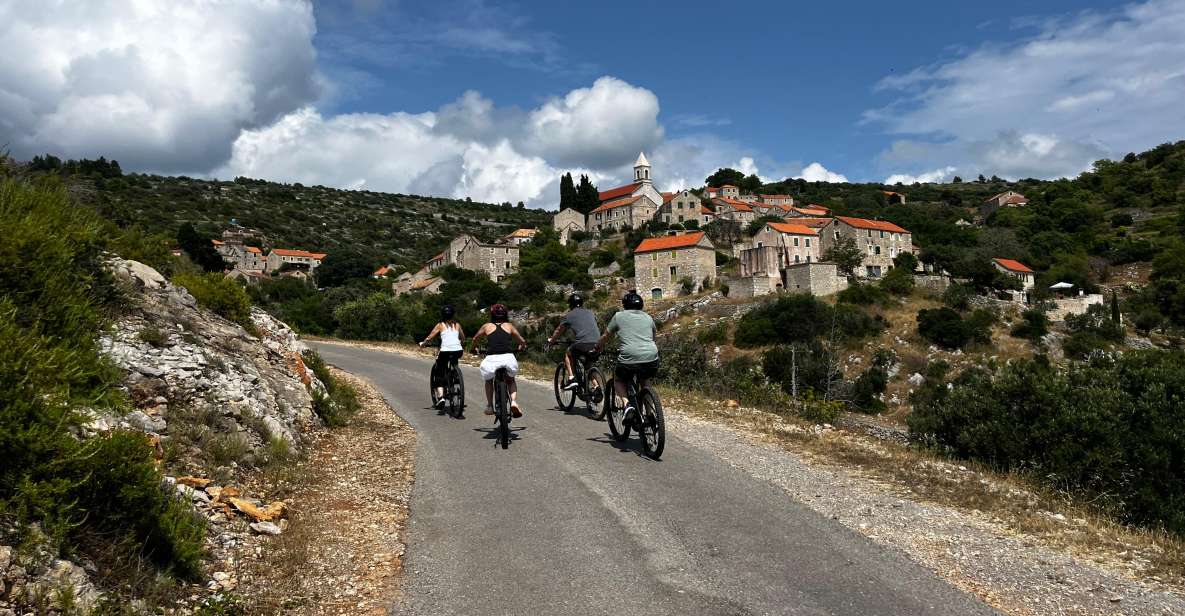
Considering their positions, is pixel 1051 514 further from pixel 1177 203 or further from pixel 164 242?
pixel 1177 203

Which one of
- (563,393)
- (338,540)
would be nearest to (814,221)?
(563,393)

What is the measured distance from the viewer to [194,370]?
760cm

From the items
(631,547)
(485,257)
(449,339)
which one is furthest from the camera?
(485,257)

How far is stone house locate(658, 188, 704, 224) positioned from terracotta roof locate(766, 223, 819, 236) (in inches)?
831

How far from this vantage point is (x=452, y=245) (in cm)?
8825

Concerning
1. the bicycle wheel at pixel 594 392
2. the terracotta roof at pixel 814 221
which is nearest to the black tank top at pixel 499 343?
the bicycle wheel at pixel 594 392

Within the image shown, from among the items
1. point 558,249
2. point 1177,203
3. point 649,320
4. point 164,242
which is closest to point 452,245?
point 558,249

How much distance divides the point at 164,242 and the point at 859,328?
1924 inches

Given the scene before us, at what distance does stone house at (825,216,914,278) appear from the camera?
249ft

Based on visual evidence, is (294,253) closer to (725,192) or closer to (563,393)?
(725,192)

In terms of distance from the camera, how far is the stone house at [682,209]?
9675cm

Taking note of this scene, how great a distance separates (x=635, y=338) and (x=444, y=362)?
15.1 ft

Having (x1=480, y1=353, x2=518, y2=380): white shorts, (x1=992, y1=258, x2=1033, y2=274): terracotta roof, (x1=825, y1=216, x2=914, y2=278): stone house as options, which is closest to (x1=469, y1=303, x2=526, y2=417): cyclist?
(x1=480, y1=353, x2=518, y2=380): white shorts

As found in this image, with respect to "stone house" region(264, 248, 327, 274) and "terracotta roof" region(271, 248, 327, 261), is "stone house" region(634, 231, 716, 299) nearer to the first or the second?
"stone house" region(264, 248, 327, 274)
